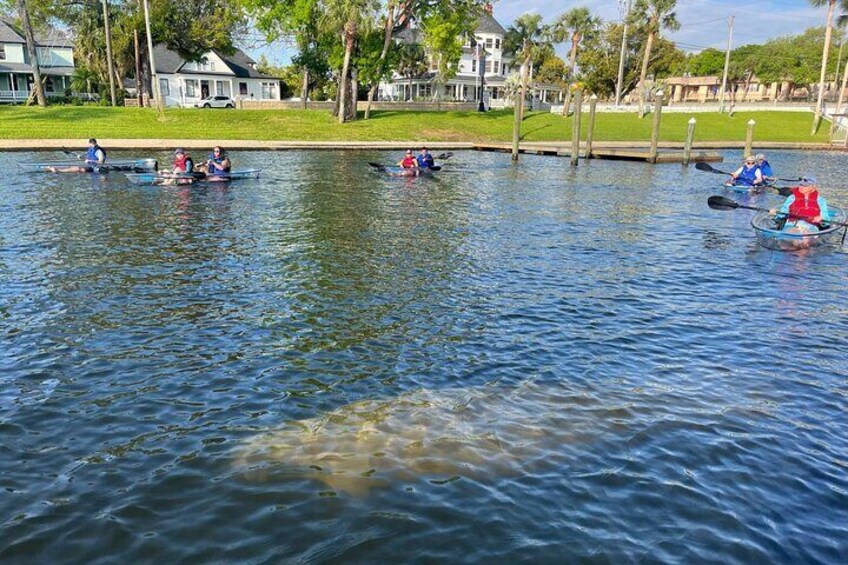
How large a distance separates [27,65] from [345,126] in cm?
4114

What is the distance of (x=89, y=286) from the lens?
1364 cm

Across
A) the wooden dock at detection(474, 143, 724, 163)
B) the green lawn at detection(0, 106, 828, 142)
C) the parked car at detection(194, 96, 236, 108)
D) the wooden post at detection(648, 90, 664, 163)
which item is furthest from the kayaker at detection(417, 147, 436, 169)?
the parked car at detection(194, 96, 236, 108)

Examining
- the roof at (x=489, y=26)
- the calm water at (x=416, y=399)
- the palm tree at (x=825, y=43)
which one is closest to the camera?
the calm water at (x=416, y=399)

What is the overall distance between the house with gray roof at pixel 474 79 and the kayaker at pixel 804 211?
72.2m

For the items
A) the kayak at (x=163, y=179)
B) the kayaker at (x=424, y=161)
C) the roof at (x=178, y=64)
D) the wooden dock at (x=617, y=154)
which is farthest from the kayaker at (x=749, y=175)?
the roof at (x=178, y=64)

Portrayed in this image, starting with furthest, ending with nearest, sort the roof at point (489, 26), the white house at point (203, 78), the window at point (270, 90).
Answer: the roof at point (489, 26) < the window at point (270, 90) < the white house at point (203, 78)

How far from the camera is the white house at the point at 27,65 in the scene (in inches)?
2800

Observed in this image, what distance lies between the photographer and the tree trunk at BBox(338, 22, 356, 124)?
5128 centimetres

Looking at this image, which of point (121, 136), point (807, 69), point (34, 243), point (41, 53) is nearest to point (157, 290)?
point (34, 243)

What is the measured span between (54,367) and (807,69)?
125695mm

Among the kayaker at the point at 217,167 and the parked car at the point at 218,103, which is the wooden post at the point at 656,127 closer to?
the kayaker at the point at 217,167

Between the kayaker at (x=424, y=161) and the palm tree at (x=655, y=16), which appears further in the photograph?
the palm tree at (x=655, y=16)

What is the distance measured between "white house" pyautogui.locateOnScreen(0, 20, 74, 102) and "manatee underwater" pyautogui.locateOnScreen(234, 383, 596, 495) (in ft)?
248

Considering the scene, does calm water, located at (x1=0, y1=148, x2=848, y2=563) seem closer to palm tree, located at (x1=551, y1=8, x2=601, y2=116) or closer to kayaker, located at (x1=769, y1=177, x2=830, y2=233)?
kayaker, located at (x1=769, y1=177, x2=830, y2=233)
